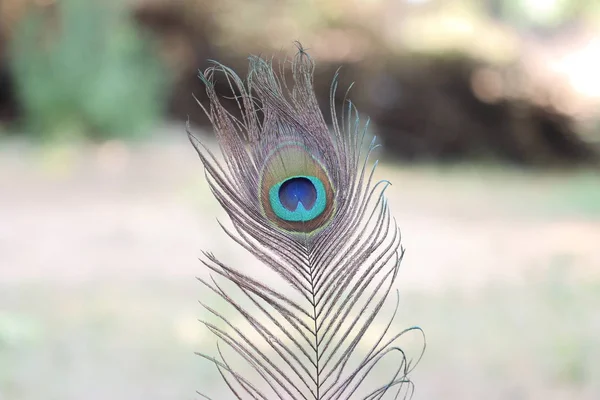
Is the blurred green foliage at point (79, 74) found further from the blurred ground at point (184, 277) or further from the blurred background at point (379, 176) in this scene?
the blurred ground at point (184, 277)

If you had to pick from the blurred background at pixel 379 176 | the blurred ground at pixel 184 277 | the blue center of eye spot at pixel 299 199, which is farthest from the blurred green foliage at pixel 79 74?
the blue center of eye spot at pixel 299 199

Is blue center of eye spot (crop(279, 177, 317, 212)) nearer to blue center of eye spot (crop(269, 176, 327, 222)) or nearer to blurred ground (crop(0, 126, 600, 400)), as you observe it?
blue center of eye spot (crop(269, 176, 327, 222))

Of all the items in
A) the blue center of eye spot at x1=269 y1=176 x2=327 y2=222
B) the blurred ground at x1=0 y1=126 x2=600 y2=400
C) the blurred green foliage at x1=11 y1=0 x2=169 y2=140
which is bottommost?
the blue center of eye spot at x1=269 y1=176 x2=327 y2=222

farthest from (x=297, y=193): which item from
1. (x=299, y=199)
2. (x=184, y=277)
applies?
(x=184, y=277)

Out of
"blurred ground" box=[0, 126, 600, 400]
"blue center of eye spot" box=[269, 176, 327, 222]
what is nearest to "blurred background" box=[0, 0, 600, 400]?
"blurred ground" box=[0, 126, 600, 400]

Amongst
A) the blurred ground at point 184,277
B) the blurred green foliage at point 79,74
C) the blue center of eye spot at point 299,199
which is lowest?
the blue center of eye spot at point 299,199

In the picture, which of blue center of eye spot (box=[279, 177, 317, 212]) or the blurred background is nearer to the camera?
blue center of eye spot (box=[279, 177, 317, 212])
